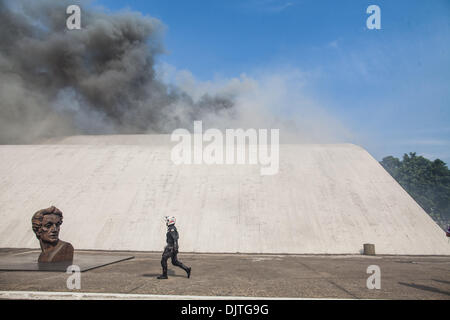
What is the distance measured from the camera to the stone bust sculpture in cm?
1141

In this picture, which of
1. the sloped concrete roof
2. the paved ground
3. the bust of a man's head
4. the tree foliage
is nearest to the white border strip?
the paved ground

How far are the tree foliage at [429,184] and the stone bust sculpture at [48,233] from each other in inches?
2700

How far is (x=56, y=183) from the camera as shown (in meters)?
22.8

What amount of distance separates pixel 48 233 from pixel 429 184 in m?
73.8

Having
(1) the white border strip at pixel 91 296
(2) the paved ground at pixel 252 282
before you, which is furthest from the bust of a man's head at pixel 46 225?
(1) the white border strip at pixel 91 296

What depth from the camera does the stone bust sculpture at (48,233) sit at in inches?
449

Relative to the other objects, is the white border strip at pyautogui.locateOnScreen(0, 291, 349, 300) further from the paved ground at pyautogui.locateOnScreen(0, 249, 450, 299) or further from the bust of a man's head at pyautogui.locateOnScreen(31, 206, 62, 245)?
the bust of a man's head at pyautogui.locateOnScreen(31, 206, 62, 245)

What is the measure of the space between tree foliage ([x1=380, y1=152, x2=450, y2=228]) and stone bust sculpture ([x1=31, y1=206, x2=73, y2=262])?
68592 millimetres

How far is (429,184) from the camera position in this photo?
67938 mm

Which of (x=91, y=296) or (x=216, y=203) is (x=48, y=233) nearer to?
(x=91, y=296)

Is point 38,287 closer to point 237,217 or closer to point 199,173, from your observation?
point 237,217
